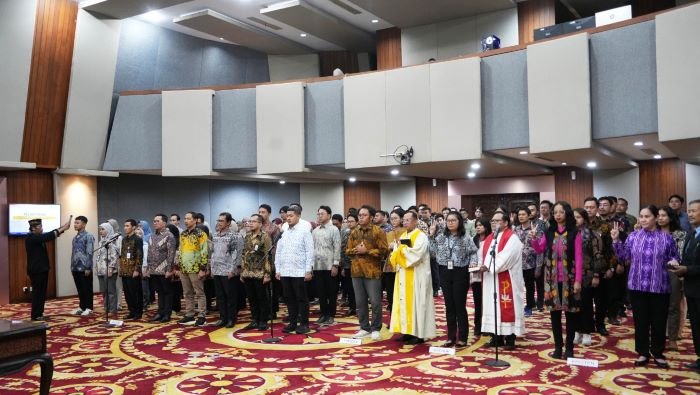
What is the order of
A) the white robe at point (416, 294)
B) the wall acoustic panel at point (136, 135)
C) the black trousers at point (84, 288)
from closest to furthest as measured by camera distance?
1. the white robe at point (416, 294)
2. the black trousers at point (84, 288)
3. the wall acoustic panel at point (136, 135)

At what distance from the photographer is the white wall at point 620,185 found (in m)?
11.0

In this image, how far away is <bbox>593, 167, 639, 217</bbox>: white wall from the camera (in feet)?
36.0

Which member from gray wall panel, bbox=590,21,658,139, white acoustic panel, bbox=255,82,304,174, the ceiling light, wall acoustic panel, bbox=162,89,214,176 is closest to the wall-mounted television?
wall acoustic panel, bbox=162,89,214,176

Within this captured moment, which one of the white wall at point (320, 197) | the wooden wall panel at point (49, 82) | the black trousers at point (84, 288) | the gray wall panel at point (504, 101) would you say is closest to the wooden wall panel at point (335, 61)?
the white wall at point (320, 197)

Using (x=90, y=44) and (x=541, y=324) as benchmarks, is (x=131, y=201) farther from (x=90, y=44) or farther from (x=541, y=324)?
(x=541, y=324)

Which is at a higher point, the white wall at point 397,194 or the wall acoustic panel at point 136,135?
the wall acoustic panel at point 136,135

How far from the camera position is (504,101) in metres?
9.06

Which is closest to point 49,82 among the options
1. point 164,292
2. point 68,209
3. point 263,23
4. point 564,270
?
point 68,209

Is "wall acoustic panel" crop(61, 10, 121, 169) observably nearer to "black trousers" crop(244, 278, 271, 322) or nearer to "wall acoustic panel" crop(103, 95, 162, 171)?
"wall acoustic panel" crop(103, 95, 162, 171)

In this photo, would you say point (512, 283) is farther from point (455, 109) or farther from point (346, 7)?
point (346, 7)

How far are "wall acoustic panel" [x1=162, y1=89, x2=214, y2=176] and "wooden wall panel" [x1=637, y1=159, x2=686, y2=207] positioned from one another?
8348 mm

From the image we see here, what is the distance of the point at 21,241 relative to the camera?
1048 centimetres

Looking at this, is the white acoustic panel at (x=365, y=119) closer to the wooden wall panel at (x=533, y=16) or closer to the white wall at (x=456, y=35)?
the white wall at (x=456, y=35)

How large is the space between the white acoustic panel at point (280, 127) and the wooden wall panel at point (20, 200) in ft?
13.5
